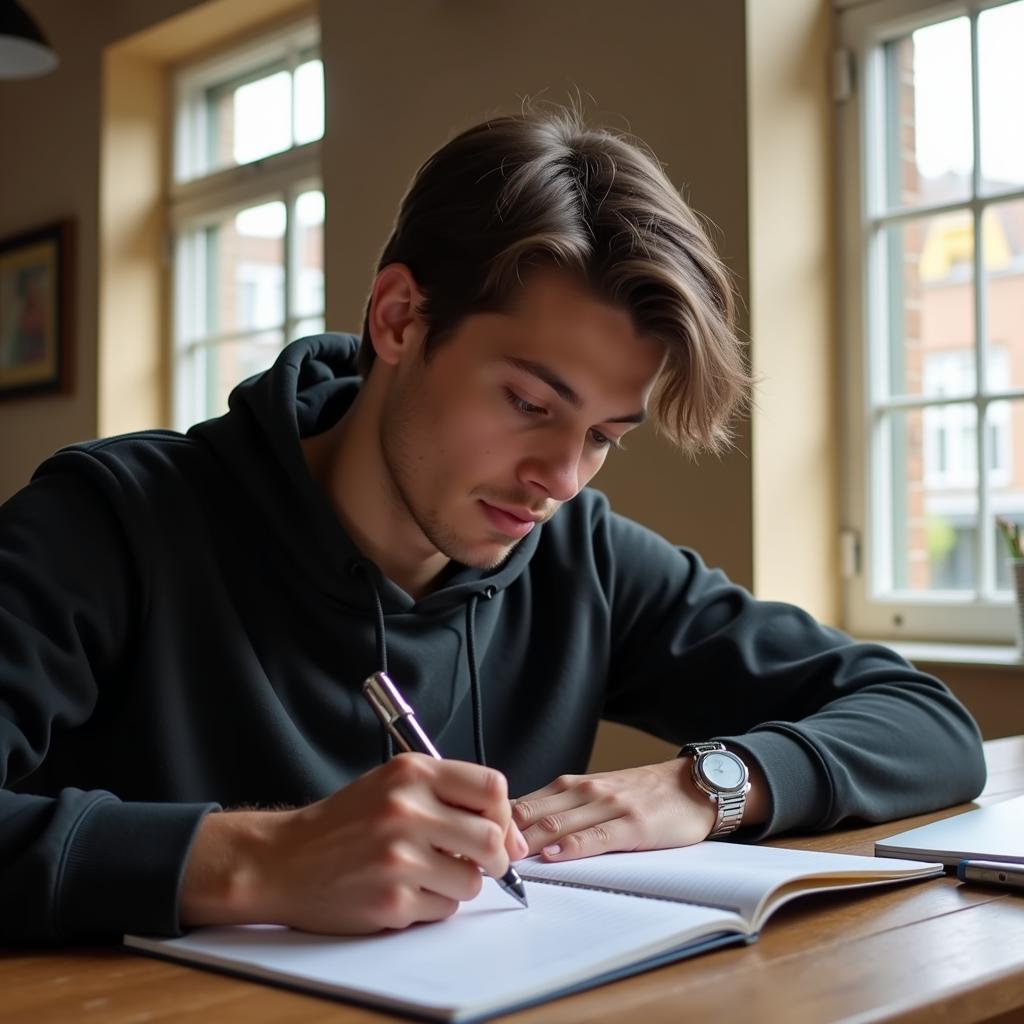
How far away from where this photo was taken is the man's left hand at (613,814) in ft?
3.57

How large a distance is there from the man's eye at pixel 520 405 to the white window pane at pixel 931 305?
1.57 m

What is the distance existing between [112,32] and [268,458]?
3457mm

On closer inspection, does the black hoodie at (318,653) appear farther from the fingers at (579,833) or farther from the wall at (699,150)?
the wall at (699,150)

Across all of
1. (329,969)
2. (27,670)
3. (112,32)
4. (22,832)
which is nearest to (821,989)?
(329,969)

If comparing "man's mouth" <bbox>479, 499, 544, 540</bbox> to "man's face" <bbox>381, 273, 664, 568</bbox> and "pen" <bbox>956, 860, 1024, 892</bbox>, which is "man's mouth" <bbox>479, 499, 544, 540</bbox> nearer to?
"man's face" <bbox>381, 273, 664, 568</bbox>

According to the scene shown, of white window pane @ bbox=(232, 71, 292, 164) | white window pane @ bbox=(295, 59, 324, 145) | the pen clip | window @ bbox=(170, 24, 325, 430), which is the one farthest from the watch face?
white window pane @ bbox=(232, 71, 292, 164)

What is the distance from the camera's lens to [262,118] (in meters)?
4.18

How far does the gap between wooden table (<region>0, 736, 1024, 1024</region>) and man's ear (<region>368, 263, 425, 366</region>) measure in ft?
2.35

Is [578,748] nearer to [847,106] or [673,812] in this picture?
[673,812]

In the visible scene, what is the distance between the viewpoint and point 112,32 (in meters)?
4.36

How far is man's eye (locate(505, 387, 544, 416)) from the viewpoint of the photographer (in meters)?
1.28

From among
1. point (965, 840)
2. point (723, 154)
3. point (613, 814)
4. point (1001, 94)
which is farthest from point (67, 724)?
point (1001, 94)

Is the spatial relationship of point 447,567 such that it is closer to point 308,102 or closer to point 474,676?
point 474,676

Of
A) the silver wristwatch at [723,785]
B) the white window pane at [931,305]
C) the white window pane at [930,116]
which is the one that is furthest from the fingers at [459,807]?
the white window pane at [930,116]
